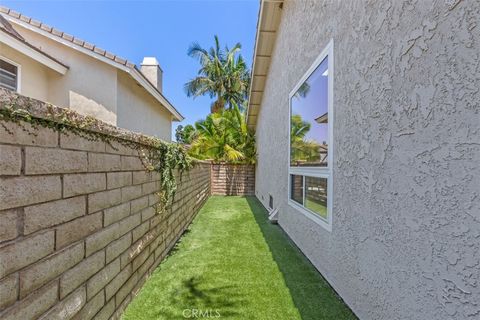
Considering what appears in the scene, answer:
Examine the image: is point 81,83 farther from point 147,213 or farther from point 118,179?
point 118,179

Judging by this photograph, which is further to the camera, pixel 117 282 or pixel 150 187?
pixel 150 187

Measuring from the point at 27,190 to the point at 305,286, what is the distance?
3404mm

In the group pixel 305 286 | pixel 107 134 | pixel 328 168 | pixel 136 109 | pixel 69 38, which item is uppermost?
pixel 69 38

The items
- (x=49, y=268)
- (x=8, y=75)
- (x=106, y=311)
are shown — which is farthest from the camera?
(x=8, y=75)

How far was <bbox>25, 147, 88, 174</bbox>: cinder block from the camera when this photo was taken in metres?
1.64

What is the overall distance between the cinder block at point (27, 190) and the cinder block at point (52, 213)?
0.16 ft

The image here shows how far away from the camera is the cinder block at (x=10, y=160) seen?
1.43 metres

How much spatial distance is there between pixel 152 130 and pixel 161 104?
138 cm

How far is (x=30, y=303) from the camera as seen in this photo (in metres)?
1.59

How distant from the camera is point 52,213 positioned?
182 cm

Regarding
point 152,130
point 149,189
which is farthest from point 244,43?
point 149,189

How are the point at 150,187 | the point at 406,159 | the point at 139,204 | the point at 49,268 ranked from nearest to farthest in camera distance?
the point at 49,268 → the point at 406,159 → the point at 139,204 → the point at 150,187

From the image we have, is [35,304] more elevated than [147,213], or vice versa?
[147,213]
